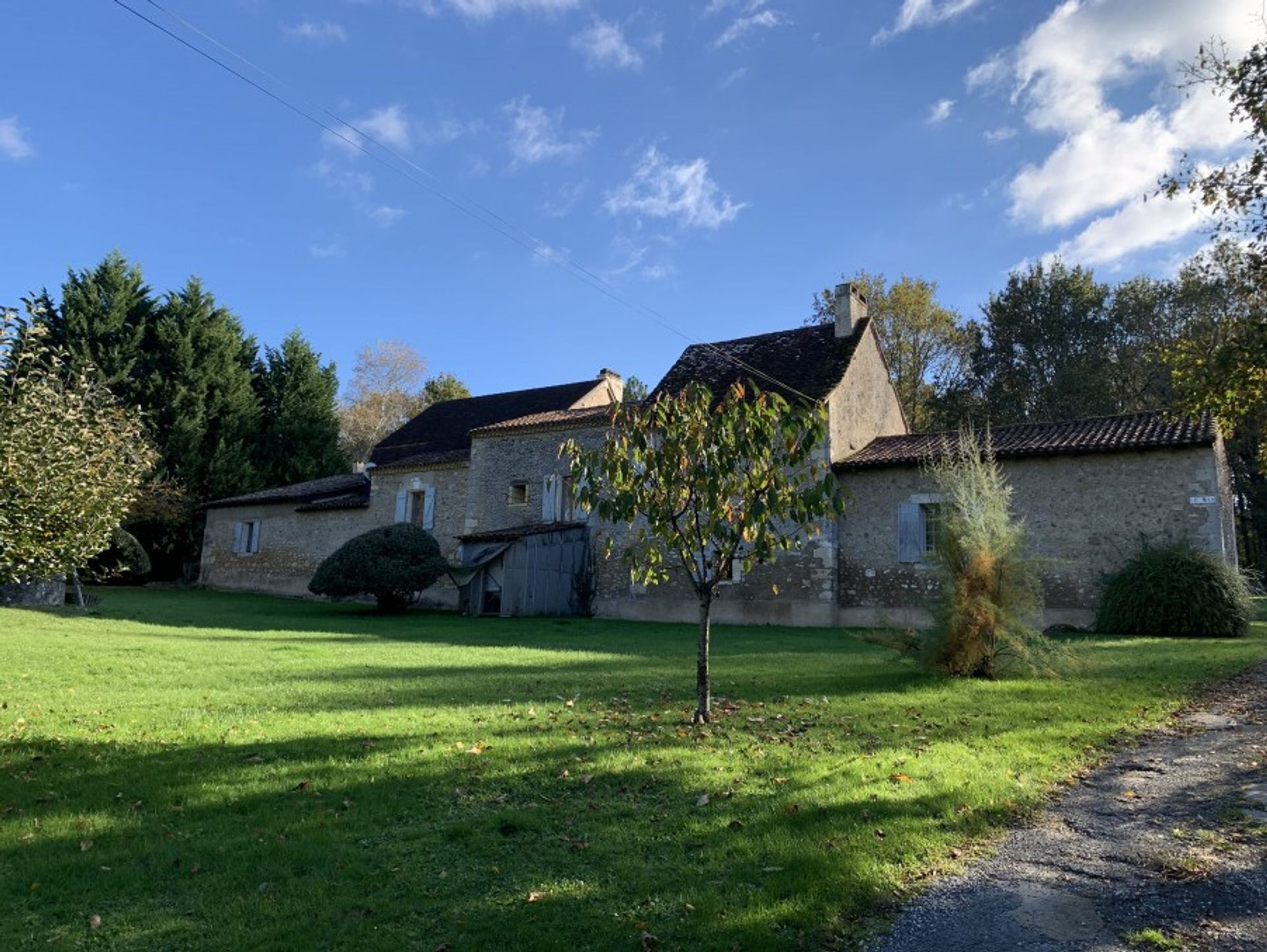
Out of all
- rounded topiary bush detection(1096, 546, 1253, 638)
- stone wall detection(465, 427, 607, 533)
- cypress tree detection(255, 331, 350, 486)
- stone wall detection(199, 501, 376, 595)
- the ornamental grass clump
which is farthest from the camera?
cypress tree detection(255, 331, 350, 486)

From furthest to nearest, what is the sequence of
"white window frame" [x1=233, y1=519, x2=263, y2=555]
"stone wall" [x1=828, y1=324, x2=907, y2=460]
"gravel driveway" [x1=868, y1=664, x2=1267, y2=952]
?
1. "white window frame" [x1=233, y1=519, x2=263, y2=555]
2. "stone wall" [x1=828, y1=324, x2=907, y2=460]
3. "gravel driveway" [x1=868, y1=664, x2=1267, y2=952]

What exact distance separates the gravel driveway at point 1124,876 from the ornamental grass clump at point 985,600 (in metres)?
3.42

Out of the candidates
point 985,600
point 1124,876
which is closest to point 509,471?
point 985,600

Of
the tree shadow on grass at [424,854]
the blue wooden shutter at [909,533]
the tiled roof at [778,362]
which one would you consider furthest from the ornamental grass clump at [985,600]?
the tiled roof at [778,362]

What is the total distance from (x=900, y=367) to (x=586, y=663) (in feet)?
88.3

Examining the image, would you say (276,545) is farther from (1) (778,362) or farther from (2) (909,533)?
(2) (909,533)

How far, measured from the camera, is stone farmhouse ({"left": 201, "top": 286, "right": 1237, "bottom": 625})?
55.4 ft

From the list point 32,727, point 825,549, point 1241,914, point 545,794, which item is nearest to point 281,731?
point 32,727

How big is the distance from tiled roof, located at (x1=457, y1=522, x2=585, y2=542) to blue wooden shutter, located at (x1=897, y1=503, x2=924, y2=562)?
9111mm

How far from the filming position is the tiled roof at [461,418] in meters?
30.7

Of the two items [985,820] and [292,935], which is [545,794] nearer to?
[292,935]

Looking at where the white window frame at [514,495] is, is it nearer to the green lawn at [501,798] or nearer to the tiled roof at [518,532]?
the tiled roof at [518,532]

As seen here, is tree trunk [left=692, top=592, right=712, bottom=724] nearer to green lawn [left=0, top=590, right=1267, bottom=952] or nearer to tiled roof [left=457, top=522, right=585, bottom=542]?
green lawn [left=0, top=590, right=1267, bottom=952]

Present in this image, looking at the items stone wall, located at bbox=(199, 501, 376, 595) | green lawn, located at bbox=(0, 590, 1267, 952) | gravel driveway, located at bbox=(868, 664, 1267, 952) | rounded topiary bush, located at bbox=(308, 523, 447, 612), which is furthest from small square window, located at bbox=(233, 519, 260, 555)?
gravel driveway, located at bbox=(868, 664, 1267, 952)
